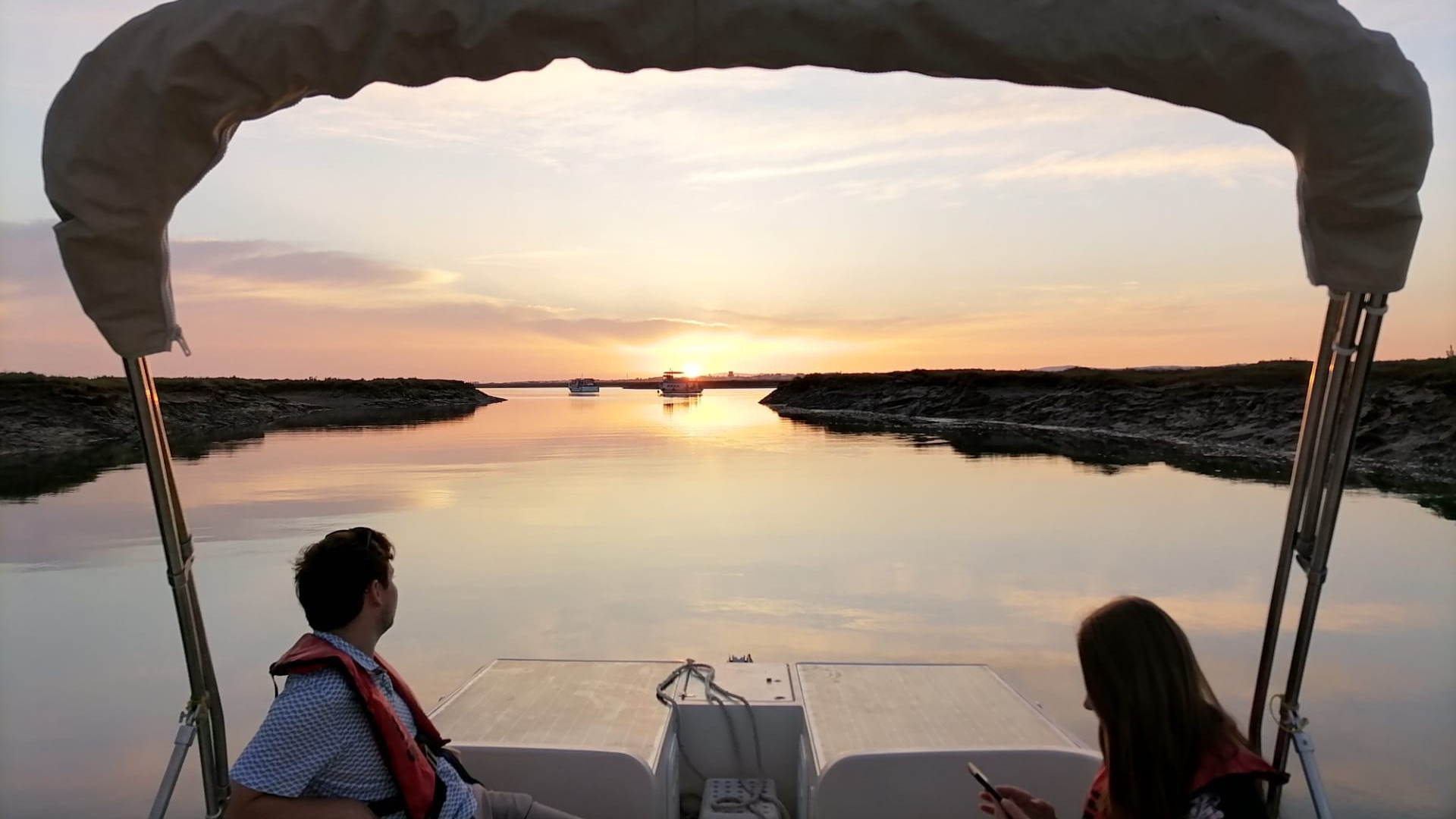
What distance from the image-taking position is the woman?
62.0 inches

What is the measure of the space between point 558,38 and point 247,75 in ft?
1.87

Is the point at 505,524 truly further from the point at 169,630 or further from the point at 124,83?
the point at 124,83

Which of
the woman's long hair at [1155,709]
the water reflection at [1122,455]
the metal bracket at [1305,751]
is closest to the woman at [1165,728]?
the woman's long hair at [1155,709]

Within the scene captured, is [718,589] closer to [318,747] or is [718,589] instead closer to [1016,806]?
[1016,806]

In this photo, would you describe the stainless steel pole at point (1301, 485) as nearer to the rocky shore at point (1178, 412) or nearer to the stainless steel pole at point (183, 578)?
the stainless steel pole at point (183, 578)

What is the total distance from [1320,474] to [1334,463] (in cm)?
5

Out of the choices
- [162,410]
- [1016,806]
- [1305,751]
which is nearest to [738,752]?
[1016,806]

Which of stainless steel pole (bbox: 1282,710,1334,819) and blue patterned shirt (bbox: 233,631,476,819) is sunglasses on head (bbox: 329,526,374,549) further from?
stainless steel pole (bbox: 1282,710,1334,819)

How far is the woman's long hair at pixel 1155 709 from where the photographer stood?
5.24 ft

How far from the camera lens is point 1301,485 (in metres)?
2.11

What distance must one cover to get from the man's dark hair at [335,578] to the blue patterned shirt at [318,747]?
4 cm

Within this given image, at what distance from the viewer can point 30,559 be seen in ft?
33.3

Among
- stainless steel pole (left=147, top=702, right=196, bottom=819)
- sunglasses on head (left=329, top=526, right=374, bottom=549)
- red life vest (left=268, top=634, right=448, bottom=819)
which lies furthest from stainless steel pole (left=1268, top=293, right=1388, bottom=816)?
stainless steel pole (left=147, top=702, right=196, bottom=819)

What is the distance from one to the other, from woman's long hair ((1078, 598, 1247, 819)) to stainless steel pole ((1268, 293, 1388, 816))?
503 mm
